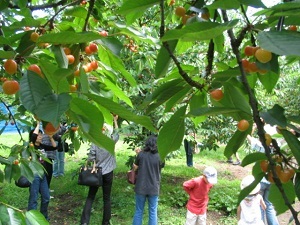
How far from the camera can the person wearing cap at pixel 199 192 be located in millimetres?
4871

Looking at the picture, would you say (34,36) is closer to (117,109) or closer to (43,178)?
(117,109)

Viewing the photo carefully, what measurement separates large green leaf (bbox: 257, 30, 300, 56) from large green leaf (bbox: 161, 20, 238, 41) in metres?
0.05

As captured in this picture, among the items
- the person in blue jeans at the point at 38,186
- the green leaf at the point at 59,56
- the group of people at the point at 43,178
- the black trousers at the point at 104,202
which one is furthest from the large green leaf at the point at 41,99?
the black trousers at the point at 104,202

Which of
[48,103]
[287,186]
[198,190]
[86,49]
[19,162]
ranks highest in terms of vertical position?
[86,49]

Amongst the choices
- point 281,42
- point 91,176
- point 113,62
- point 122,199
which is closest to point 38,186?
point 91,176

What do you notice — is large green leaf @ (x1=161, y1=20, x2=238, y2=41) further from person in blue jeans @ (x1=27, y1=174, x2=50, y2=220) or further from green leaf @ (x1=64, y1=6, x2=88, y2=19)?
person in blue jeans @ (x1=27, y1=174, x2=50, y2=220)

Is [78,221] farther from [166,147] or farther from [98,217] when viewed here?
[166,147]

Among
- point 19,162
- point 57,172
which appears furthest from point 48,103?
point 57,172

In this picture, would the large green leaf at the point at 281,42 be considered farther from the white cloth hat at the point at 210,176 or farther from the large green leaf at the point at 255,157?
the white cloth hat at the point at 210,176

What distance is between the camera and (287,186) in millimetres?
904

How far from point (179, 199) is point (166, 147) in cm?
588

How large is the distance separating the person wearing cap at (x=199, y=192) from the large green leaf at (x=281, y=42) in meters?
4.41

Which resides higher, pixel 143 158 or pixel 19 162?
pixel 19 162

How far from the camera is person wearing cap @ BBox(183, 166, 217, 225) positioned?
16.0 feet
